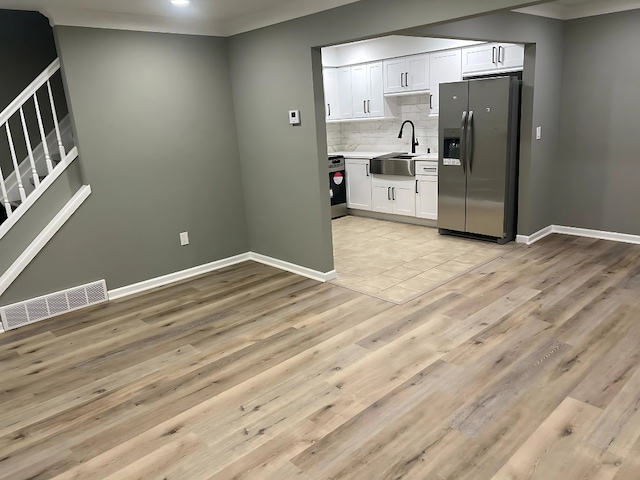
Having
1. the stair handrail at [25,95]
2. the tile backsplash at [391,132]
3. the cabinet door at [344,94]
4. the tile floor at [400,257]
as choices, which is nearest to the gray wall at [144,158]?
the stair handrail at [25,95]

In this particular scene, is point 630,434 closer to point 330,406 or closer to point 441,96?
point 330,406

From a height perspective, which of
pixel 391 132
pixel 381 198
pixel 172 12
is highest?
pixel 172 12

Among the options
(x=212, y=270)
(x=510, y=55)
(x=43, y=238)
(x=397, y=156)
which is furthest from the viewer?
(x=397, y=156)

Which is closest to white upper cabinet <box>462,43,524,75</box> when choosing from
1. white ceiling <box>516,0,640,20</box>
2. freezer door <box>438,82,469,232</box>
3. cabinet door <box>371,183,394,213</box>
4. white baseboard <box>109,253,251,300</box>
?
white ceiling <box>516,0,640,20</box>

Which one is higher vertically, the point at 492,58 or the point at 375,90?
the point at 492,58

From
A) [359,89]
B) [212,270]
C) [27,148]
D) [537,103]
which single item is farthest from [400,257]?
[27,148]

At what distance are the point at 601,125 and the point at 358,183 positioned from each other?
10.2ft

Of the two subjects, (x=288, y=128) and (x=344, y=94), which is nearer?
(x=288, y=128)

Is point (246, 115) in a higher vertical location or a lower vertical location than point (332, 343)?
higher

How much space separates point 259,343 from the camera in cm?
325

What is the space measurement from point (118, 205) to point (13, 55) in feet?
5.68

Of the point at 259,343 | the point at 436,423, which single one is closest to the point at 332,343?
the point at 259,343

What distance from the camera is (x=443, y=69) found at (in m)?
5.89

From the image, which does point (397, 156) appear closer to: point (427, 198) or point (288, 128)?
point (427, 198)
